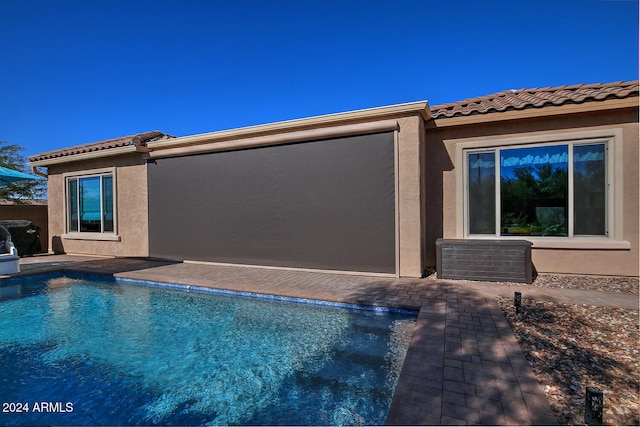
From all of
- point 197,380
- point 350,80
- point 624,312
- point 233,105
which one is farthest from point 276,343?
point 233,105

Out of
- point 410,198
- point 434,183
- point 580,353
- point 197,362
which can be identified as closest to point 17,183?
point 197,362

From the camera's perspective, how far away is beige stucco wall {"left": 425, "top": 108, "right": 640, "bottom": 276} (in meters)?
6.99

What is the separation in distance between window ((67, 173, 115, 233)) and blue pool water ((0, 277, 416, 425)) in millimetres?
6445

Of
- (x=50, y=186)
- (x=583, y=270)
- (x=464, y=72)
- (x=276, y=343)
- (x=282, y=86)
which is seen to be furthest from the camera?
(x=282, y=86)

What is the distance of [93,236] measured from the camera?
12406 mm

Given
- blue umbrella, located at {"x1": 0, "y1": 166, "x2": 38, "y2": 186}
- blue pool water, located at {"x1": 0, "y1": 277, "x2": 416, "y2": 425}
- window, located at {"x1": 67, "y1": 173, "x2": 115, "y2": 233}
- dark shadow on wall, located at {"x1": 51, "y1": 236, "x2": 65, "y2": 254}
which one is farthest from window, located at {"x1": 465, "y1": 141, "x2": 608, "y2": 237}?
dark shadow on wall, located at {"x1": 51, "y1": 236, "x2": 65, "y2": 254}

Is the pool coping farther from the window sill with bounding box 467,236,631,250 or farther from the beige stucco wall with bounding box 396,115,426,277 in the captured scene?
the window sill with bounding box 467,236,631,250

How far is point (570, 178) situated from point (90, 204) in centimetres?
1661

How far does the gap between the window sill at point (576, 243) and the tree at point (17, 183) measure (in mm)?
29818

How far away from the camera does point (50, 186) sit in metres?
13.4

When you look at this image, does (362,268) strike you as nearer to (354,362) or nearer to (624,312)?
(354,362)

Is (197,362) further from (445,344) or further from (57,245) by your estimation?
(57,245)

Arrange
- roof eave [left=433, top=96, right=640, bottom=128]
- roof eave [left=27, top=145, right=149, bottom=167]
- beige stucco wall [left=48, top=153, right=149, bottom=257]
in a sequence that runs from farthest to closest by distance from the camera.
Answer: beige stucco wall [left=48, top=153, right=149, bottom=257], roof eave [left=27, top=145, right=149, bottom=167], roof eave [left=433, top=96, right=640, bottom=128]

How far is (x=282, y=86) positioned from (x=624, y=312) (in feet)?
45.7
